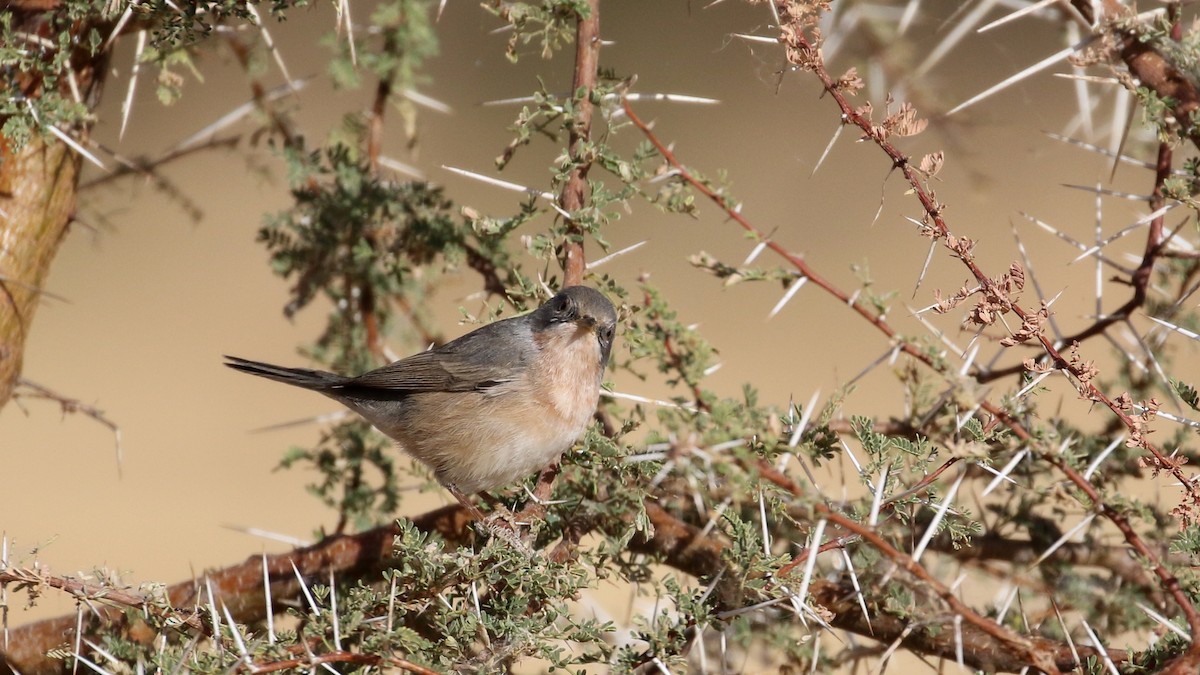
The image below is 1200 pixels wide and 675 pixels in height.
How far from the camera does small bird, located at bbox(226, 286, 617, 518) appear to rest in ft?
11.4

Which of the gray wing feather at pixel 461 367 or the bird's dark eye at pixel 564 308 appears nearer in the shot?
the bird's dark eye at pixel 564 308

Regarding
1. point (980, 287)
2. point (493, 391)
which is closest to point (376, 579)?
point (493, 391)

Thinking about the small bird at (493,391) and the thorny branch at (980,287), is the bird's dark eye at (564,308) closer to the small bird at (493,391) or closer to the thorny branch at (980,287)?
the small bird at (493,391)

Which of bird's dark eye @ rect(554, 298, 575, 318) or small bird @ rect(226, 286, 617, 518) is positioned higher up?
bird's dark eye @ rect(554, 298, 575, 318)

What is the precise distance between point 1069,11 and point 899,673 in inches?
94.7

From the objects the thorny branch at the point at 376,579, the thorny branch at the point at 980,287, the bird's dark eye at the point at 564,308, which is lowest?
the thorny branch at the point at 376,579

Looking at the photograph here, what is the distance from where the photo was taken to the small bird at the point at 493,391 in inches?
136

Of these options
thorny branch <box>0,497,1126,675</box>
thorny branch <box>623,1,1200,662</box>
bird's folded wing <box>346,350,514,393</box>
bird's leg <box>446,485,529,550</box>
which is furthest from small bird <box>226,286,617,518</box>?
thorny branch <box>623,1,1200,662</box>

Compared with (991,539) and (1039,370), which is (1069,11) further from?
(991,539)

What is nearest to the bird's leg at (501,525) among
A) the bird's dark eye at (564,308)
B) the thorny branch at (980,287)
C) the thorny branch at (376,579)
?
the thorny branch at (376,579)

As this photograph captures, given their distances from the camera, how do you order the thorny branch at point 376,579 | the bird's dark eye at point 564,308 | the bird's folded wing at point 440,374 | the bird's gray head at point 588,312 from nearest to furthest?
the thorny branch at point 376,579
the bird's gray head at point 588,312
the bird's dark eye at point 564,308
the bird's folded wing at point 440,374

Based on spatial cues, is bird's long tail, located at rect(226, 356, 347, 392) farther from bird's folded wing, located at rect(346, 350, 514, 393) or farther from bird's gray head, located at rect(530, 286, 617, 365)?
bird's gray head, located at rect(530, 286, 617, 365)

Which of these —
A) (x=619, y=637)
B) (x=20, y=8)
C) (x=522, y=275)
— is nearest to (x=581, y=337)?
(x=522, y=275)

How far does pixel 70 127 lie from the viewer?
3.29m
